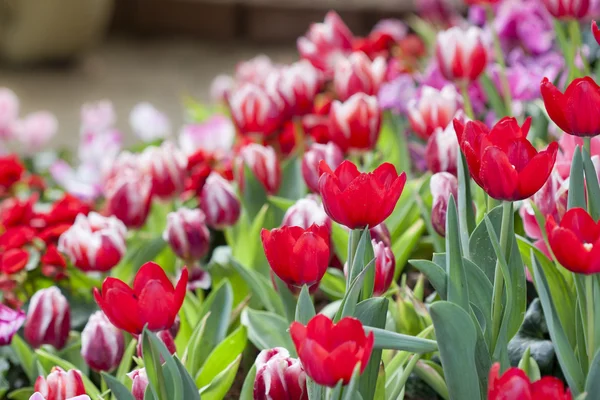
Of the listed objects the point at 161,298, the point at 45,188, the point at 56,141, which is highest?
the point at 161,298

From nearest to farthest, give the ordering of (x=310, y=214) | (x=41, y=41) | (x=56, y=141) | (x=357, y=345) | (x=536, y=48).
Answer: (x=357, y=345) < (x=310, y=214) < (x=536, y=48) < (x=56, y=141) < (x=41, y=41)

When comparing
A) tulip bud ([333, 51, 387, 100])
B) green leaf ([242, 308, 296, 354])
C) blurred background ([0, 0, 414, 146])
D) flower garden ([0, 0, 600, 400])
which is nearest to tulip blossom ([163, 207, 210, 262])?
flower garden ([0, 0, 600, 400])

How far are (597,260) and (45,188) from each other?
116cm

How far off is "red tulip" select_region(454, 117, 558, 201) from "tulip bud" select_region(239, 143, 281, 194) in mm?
494

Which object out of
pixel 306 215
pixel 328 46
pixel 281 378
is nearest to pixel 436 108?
pixel 306 215

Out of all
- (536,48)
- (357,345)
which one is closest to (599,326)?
(357,345)

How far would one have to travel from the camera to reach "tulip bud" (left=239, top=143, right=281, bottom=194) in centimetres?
111

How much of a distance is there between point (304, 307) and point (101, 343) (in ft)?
0.87

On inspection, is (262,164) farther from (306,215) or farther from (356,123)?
(306,215)

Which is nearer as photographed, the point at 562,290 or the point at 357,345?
the point at 357,345

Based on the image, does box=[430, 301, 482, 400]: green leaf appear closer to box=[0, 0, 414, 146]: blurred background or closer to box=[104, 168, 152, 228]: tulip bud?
box=[104, 168, 152, 228]: tulip bud

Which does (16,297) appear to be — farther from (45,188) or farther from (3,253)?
(45,188)

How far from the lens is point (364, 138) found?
1.12m

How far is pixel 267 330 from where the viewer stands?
872 millimetres
